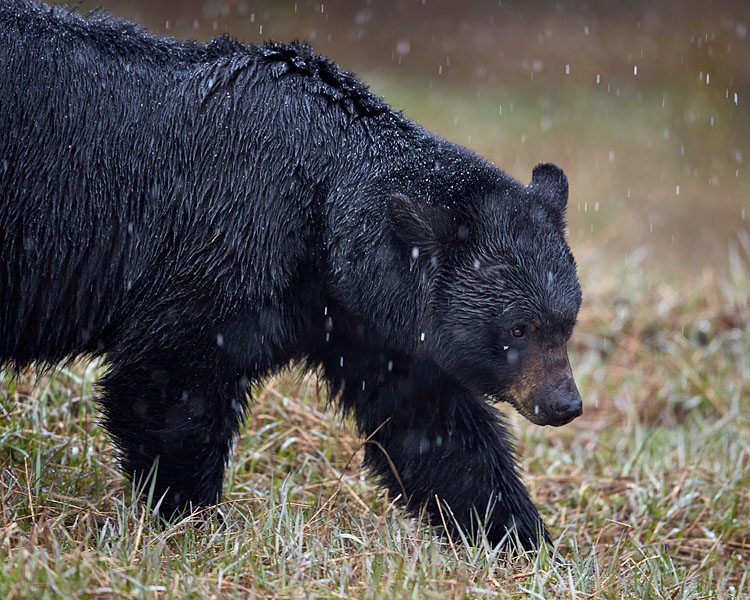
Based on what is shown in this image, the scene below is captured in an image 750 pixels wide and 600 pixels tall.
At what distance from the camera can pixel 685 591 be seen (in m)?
3.62

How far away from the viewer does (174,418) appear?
352 centimetres

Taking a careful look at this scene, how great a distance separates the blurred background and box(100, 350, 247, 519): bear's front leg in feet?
26.2

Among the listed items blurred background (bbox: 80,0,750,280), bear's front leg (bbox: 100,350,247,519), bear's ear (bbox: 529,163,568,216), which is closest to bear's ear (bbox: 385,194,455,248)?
bear's ear (bbox: 529,163,568,216)

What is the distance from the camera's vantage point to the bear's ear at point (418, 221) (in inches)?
138

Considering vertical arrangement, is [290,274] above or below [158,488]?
above

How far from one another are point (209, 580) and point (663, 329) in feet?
18.0

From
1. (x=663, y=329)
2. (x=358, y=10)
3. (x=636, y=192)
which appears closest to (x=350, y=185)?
(x=663, y=329)

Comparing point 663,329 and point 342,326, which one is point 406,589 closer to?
point 342,326

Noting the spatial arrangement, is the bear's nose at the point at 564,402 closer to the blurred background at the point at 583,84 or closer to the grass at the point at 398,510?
the grass at the point at 398,510

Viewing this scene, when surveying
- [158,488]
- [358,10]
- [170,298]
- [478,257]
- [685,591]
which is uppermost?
[358,10]

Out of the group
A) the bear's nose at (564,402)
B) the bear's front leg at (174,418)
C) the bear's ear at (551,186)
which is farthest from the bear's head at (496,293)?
the bear's front leg at (174,418)

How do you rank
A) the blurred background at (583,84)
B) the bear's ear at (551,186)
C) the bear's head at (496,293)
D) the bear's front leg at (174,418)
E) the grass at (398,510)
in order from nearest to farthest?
the grass at (398,510) → the bear's front leg at (174,418) → the bear's head at (496,293) → the bear's ear at (551,186) → the blurred background at (583,84)

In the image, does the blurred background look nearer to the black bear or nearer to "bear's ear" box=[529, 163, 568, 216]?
"bear's ear" box=[529, 163, 568, 216]

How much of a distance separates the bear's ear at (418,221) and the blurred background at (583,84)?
24.9 feet
